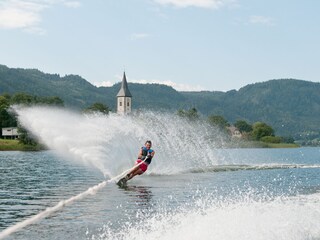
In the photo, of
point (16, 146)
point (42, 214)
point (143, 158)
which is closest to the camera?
point (42, 214)

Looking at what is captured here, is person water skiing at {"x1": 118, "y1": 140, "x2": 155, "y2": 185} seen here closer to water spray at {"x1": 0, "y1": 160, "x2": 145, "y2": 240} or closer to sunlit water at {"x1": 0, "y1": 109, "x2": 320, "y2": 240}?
sunlit water at {"x1": 0, "y1": 109, "x2": 320, "y2": 240}

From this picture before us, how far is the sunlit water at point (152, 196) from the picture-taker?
18.5 meters

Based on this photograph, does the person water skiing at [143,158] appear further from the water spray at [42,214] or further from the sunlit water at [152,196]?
the water spray at [42,214]

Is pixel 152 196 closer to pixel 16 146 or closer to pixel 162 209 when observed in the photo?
pixel 162 209

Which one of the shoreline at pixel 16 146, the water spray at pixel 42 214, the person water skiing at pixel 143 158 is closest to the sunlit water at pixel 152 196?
the water spray at pixel 42 214

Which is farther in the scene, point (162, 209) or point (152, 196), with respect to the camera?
point (152, 196)

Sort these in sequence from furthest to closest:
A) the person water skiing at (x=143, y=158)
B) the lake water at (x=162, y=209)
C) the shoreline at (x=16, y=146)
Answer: the shoreline at (x=16, y=146) → the person water skiing at (x=143, y=158) → the lake water at (x=162, y=209)

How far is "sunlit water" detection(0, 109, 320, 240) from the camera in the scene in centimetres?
1848

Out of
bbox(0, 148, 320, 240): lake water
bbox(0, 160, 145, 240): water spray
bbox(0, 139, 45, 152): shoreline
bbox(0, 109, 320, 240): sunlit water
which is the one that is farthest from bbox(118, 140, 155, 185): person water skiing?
bbox(0, 139, 45, 152): shoreline

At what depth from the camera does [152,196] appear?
3095 cm

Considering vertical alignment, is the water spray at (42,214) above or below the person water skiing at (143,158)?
below

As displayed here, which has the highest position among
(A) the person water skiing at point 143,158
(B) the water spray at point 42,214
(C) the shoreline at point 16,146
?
(A) the person water skiing at point 143,158

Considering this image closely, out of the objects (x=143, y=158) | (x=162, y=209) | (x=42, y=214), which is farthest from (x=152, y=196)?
(x=42, y=214)

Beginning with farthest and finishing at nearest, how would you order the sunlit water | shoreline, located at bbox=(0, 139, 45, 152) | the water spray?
shoreline, located at bbox=(0, 139, 45, 152)
the water spray
the sunlit water
